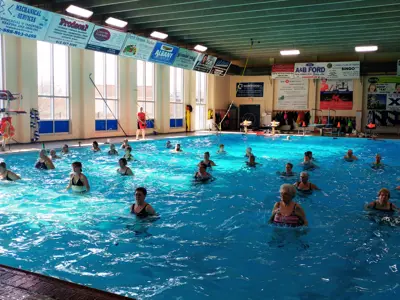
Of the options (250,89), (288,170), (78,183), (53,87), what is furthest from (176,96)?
(78,183)

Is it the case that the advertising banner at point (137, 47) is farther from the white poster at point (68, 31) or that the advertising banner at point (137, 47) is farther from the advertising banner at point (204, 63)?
the advertising banner at point (204, 63)

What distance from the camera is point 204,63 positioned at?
2320 cm

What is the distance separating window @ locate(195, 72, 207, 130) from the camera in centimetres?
3096

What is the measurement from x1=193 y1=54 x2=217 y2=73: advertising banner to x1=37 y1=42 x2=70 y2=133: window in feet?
23.5

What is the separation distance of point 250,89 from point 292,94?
11.9ft

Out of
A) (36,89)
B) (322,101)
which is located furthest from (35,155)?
(322,101)

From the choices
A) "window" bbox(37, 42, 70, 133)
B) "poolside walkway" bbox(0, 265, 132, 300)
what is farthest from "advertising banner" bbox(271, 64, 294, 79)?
"poolside walkway" bbox(0, 265, 132, 300)

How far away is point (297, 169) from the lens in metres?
13.6

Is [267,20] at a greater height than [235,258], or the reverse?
[267,20]

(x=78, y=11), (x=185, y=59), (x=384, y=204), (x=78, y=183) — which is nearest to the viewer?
(x=384, y=204)

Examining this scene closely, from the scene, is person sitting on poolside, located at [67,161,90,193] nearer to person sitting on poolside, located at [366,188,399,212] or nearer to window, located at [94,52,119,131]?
person sitting on poolside, located at [366,188,399,212]

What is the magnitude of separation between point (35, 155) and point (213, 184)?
7.24 meters

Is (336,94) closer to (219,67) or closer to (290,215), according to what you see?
(219,67)

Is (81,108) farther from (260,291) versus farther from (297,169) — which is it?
(260,291)
